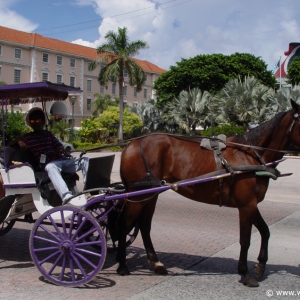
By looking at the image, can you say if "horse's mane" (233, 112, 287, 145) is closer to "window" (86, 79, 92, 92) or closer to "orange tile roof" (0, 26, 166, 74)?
"orange tile roof" (0, 26, 166, 74)

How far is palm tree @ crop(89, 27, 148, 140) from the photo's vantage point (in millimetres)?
44594

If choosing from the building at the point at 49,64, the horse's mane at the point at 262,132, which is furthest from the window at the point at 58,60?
the horse's mane at the point at 262,132

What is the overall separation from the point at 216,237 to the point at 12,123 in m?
20.9

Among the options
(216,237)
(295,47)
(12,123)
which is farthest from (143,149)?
(295,47)

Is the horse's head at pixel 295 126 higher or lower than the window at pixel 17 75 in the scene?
lower

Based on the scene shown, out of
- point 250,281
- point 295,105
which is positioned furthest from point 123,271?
point 295,105

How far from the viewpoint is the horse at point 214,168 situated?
509 centimetres

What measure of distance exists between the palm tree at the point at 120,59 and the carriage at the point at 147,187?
1520 inches

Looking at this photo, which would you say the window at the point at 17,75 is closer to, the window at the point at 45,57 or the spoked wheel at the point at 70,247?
the window at the point at 45,57

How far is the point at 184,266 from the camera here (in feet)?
19.1

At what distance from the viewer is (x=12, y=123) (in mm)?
25703

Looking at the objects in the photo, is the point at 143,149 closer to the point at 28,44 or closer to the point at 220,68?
the point at 220,68

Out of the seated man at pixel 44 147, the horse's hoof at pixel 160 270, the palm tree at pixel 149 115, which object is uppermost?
the palm tree at pixel 149 115

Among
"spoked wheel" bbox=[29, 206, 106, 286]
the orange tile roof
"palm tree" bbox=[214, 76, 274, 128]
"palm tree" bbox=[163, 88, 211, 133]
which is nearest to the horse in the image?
"spoked wheel" bbox=[29, 206, 106, 286]
